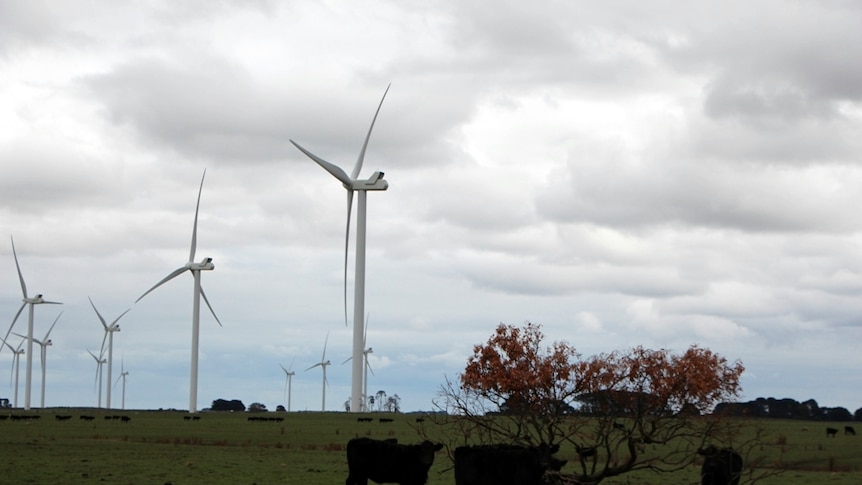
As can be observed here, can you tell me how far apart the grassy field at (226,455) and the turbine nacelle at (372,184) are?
730 inches

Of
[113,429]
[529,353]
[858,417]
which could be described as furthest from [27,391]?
[529,353]

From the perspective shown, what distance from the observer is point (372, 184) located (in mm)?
87188

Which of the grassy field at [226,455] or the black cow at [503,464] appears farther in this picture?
the grassy field at [226,455]

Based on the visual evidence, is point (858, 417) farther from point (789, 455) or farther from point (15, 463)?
point (15, 463)

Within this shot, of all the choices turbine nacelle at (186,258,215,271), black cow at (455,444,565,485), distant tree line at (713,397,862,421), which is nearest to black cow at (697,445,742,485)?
black cow at (455,444,565,485)

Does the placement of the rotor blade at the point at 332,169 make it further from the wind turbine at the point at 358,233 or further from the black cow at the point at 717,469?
the black cow at the point at 717,469

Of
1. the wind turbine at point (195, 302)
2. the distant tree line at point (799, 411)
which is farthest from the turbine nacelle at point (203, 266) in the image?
the distant tree line at point (799, 411)

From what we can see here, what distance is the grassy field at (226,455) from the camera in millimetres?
40906

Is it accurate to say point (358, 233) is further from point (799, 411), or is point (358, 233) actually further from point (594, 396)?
point (799, 411)

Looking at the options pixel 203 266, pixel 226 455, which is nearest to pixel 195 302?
pixel 203 266

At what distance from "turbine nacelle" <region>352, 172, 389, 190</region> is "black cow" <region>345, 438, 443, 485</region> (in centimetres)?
5333

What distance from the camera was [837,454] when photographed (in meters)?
62.1

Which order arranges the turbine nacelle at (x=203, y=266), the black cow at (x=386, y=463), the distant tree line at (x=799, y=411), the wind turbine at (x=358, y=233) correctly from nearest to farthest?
the black cow at (x=386, y=463) → the wind turbine at (x=358, y=233) → the turbine nacelle at (x=203, y=266) → the distant tree line at (x=799, y=411)

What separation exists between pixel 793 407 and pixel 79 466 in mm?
135559
